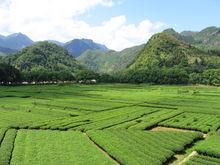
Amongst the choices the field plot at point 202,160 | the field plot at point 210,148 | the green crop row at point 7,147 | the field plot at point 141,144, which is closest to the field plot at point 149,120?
the field plot at point 141,144

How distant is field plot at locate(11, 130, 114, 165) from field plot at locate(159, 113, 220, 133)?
818 inches

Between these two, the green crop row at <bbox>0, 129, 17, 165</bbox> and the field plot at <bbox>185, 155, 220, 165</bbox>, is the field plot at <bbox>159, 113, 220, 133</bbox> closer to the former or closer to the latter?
the field plot at <bbox>185, 155, 220, 165</bbox>

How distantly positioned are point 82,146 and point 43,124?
17.3m

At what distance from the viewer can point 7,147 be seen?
164 feet

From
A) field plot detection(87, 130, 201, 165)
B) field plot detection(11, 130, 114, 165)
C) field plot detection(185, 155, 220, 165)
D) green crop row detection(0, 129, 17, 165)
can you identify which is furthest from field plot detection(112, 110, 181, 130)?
field plot detection(185, 155, 220, 165)

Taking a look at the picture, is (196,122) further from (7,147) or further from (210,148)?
(7,147)

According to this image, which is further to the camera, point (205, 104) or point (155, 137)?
point (205, 104)

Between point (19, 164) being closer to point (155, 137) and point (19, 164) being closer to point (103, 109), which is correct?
point (155, 137)

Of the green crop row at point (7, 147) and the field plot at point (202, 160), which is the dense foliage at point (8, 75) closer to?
the green crop row at point (7, 147)

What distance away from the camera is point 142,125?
68.8 meters

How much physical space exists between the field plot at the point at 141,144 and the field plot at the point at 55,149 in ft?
5.65

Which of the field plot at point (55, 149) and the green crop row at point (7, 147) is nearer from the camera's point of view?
the green crop row at point (7, 147)

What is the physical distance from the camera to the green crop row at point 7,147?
44.4 m

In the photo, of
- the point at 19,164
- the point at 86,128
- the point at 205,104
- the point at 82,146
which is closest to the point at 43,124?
the point at 86,128
